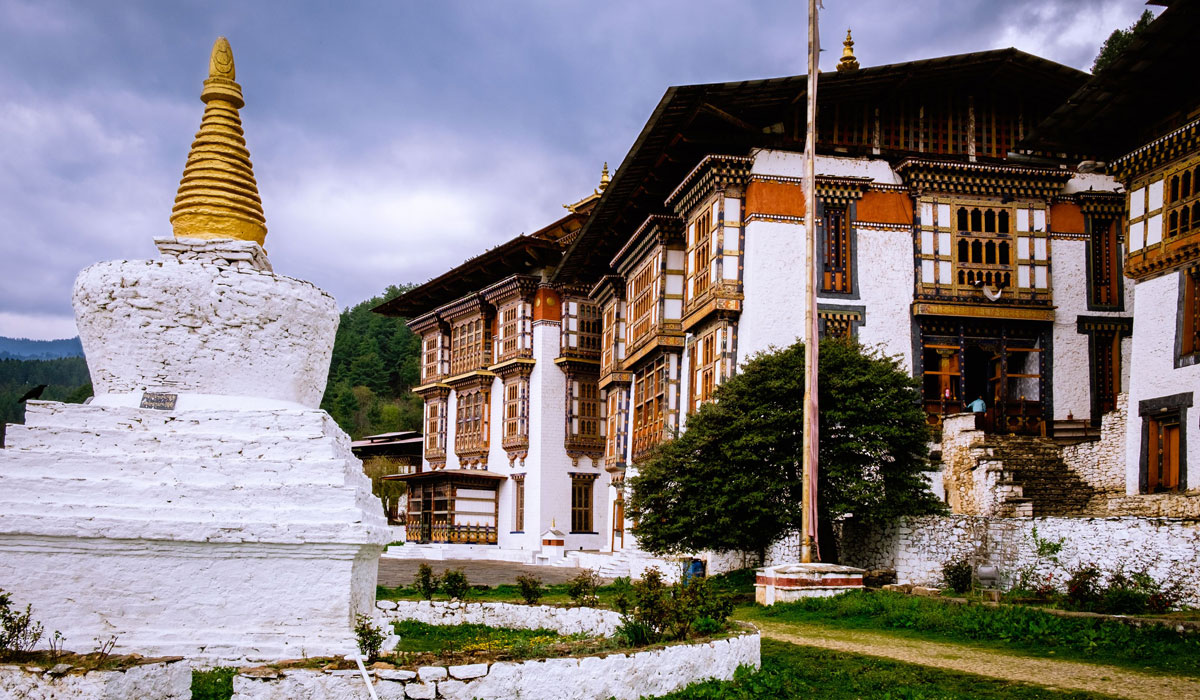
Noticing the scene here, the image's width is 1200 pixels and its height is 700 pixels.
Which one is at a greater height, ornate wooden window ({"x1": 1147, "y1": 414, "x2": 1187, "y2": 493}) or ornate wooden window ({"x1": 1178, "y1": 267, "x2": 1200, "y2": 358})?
ornate wooden window ({"x1": 1178, "y1": 267, "x2": 1200, "y2": 358})

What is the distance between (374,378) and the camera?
95312mm

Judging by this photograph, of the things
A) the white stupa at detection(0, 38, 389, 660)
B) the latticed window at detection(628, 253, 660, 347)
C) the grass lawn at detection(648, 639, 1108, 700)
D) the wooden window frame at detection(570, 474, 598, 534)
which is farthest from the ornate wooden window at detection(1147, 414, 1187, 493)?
the wooden window frame at detection(570, 474, 598, 534)

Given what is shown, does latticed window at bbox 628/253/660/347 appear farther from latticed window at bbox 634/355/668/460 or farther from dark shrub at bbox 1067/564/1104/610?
dark shrub at bbox 1067/564/1104/610

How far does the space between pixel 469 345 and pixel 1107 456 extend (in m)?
32.7

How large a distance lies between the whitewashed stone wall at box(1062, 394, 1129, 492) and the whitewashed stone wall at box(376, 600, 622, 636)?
1478 centimetres

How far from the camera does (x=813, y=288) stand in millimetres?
21297

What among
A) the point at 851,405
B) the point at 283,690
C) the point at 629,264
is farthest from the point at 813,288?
the point at 629,264

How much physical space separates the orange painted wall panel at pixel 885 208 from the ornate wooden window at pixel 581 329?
18.5m

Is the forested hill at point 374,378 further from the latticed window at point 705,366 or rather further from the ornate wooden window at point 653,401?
the latticed window at point 705,366

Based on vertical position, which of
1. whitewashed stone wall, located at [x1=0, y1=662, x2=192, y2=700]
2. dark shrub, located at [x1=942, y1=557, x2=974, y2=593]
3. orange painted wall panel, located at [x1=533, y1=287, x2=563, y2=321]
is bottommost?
dark shrub, located at [x1=942, y1=557, x2=974, y2=593]

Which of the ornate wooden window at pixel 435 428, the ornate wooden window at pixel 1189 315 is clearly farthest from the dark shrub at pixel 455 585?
the ornate wooden window at pixel 435 428

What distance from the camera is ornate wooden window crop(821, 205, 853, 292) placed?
29531mm

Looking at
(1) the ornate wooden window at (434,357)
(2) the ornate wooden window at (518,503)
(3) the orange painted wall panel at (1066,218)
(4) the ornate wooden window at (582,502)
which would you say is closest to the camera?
(3) the orange painted wall panel at (1066,218)

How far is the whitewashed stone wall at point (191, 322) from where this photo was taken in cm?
1142
